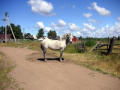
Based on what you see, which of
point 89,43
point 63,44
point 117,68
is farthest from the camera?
point 89,43

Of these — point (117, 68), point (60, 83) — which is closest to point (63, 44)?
point (117, 68)

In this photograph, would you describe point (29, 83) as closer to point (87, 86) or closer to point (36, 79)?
point (36, 79)

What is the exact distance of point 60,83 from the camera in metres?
4.96

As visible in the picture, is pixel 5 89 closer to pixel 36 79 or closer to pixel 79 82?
pixel 36 79

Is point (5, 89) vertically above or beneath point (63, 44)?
beneath

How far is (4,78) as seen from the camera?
5.21 metres

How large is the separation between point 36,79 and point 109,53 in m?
9.42

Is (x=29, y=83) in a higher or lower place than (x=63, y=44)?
lower

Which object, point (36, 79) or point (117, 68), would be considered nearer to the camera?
point (36, 79)

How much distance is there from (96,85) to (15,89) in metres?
3.13

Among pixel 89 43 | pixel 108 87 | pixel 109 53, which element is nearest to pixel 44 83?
Answer: pixel 108 87

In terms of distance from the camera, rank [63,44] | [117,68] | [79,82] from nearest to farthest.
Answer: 1. [79,82]
2. [117,68]
3. [63,44]

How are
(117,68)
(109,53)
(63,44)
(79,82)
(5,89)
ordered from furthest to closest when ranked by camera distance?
1. (109,53)
2. (63,44)
3. (117,68)
4. (79,82)
5. (5,89)

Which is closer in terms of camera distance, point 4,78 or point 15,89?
point 15,89
